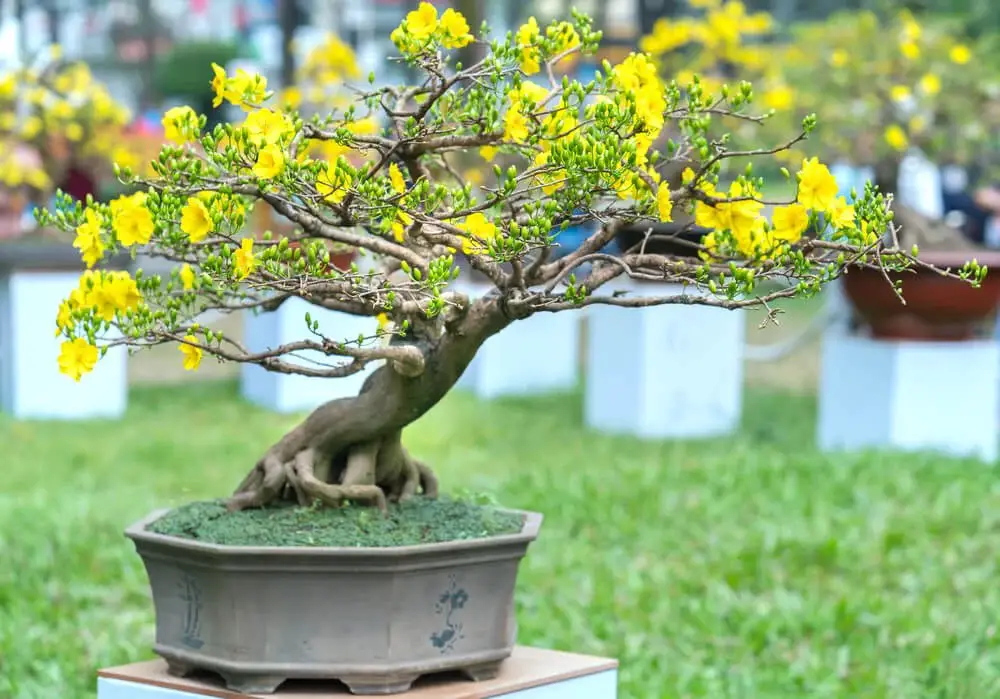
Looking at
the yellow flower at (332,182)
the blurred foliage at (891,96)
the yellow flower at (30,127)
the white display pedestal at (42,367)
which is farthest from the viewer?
the yellow flower at (30,127)

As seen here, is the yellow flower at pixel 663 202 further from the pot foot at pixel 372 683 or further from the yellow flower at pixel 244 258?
the pot foot at pixel 372 683

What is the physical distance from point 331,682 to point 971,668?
1.82 metres

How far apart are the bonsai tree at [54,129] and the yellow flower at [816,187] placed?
6738 millimetres

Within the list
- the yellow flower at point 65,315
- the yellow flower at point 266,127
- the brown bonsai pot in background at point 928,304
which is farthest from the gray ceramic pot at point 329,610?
the brown bonsai pot in background at point 928,304

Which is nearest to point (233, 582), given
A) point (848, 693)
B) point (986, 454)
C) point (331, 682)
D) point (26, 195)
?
point (331, 682)

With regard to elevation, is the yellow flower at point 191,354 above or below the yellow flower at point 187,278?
below

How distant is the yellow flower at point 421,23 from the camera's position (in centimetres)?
227

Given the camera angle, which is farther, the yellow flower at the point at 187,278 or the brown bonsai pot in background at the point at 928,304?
the brown bonsai pot in background at the point at 928,304

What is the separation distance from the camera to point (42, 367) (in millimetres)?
8250

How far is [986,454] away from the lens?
6.92m

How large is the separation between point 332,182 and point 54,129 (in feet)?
23.5

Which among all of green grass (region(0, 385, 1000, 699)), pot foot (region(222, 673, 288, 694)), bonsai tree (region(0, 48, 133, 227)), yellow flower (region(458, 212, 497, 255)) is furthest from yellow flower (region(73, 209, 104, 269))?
bonsai tree (region(0, 48, 133, 227))

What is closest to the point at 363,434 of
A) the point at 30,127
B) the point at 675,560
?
the point at 675,560

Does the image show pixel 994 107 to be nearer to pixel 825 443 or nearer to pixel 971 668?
pixel 825 443
